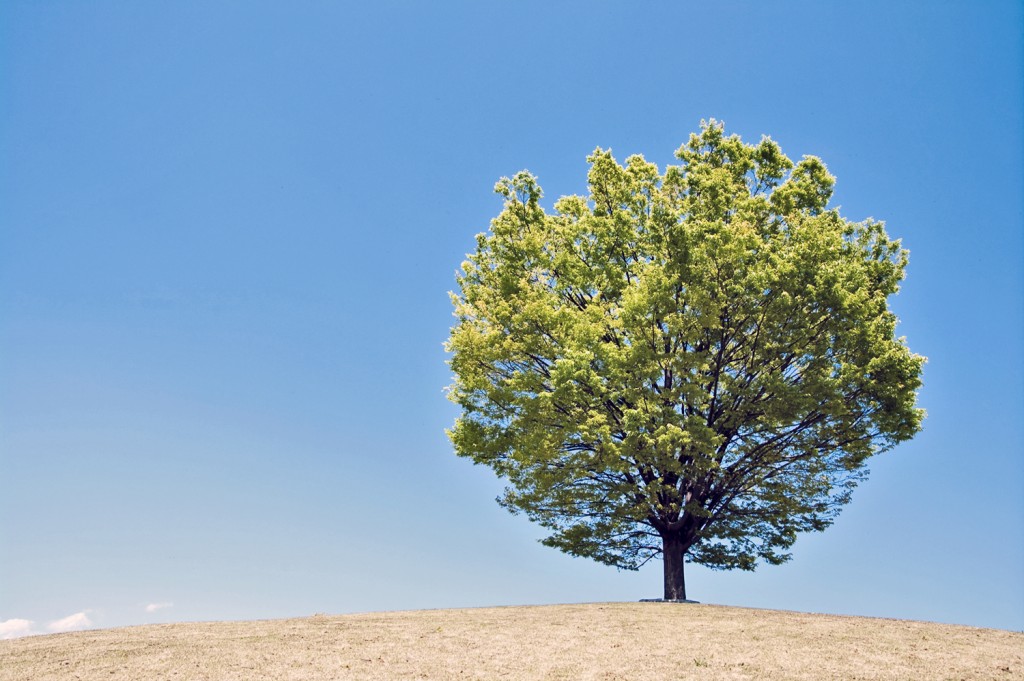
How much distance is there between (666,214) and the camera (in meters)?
22.6

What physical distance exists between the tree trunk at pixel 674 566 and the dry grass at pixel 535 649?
4.36 meters

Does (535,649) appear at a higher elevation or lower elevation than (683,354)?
lower

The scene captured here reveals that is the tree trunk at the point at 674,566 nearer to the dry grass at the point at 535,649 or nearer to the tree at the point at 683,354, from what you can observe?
the tree at the point at 683,354

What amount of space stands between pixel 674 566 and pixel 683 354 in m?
6.80

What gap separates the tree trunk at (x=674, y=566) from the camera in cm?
2329

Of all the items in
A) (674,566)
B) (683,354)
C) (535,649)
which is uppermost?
(683,354)

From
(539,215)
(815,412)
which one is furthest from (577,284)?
(815,412)

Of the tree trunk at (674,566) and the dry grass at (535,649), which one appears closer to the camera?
the dry grass at (535,649)

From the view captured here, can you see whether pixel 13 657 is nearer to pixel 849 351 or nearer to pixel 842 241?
pixel 849 351

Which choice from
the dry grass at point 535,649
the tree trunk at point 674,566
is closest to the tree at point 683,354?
the tree trunk at point 674,566

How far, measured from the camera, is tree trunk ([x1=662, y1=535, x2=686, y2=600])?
23.3 meters

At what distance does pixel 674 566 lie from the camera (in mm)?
23766

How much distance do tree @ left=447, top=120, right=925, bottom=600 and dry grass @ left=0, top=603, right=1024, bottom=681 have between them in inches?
215

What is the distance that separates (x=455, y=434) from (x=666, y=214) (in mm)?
9389
